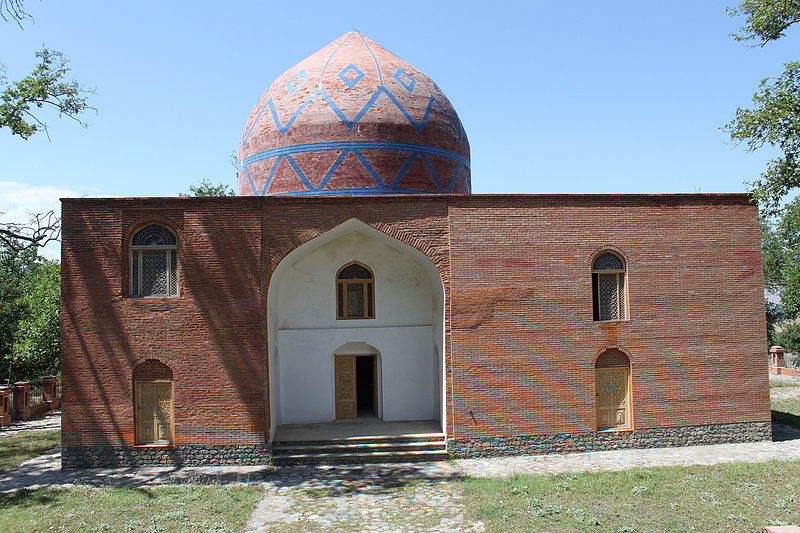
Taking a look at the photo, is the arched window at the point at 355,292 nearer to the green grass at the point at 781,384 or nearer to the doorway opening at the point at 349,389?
the doorway opening at the point at 349,389

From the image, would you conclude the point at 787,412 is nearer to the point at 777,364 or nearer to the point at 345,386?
the point at 345,386

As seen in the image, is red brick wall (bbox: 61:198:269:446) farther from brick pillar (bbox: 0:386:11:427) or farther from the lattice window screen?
brick pillar (bbox: 0:386:11:427)

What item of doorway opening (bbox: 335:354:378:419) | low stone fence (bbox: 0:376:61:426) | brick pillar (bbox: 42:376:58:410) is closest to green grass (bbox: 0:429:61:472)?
low stone fence (bbox: 0:376:61:426)

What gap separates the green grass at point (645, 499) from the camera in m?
7.80

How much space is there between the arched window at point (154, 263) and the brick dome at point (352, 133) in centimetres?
297

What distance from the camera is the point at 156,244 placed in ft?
36.4

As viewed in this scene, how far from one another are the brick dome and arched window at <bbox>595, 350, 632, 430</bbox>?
16.3 feet

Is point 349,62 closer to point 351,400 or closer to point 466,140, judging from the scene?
point 466,140

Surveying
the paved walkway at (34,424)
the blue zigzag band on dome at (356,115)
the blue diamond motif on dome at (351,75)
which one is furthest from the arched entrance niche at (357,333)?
the paved walkway at (34,424)

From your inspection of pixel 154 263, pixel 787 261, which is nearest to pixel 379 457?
pixel 154 263

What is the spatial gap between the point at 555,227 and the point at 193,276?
647 centimetres

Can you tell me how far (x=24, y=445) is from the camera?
42.7 feet

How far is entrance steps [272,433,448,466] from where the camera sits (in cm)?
1103

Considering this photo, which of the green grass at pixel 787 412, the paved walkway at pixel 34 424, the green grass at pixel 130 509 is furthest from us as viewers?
the paved walkway at pixel 34 424
